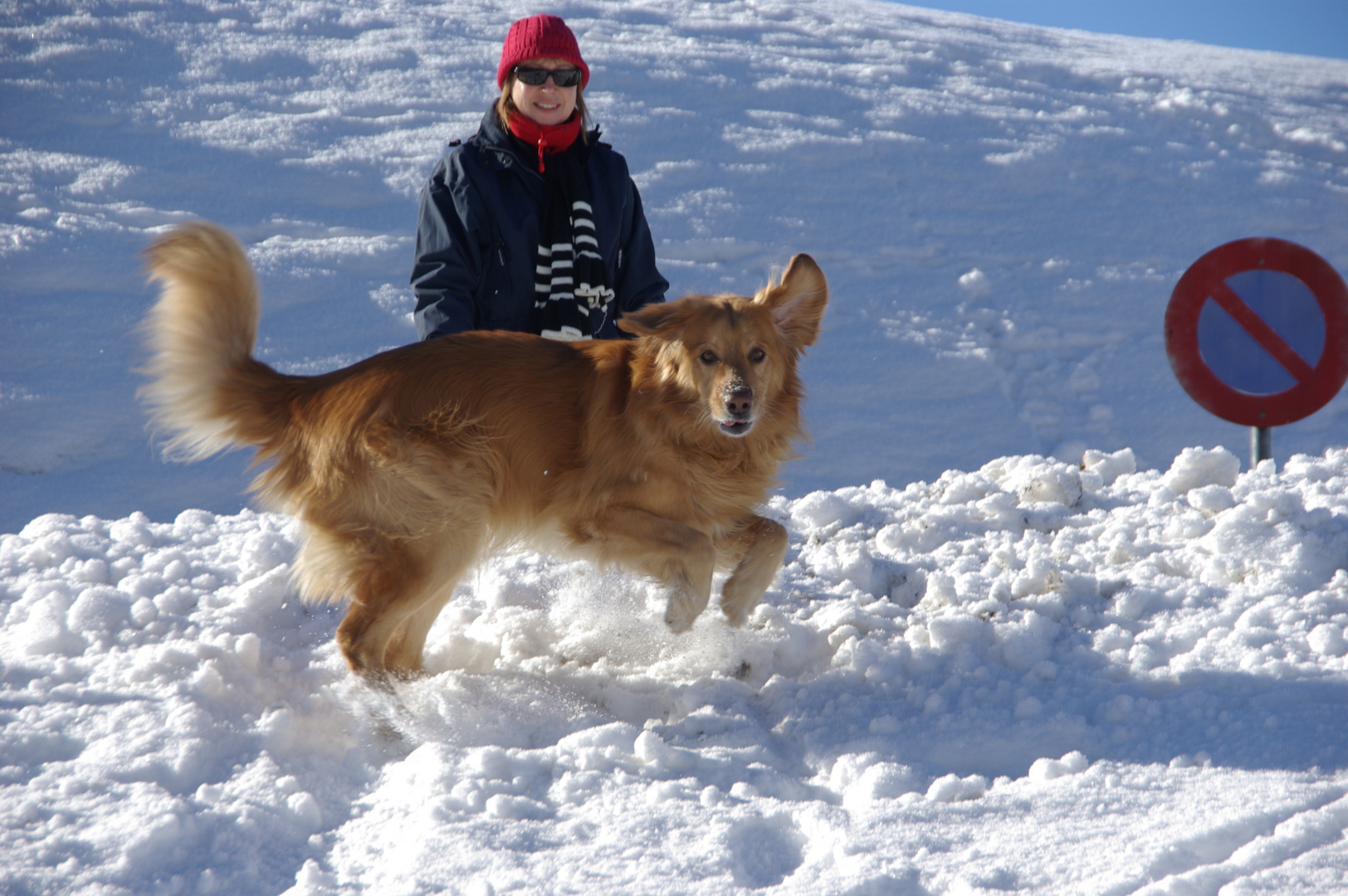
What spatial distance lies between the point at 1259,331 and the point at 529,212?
10.2ft

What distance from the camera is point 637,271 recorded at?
14.0ft

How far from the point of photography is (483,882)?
208 centimetres

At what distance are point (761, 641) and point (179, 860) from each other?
6.36 ft

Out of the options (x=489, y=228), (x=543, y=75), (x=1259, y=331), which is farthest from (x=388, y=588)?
(x=1259, y=331)

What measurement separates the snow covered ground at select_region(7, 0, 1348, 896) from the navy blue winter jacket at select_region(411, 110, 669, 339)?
1.15m

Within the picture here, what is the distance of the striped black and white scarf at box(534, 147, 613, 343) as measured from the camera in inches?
154

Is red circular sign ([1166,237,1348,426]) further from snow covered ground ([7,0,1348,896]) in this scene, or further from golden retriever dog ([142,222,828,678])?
golden retriever dog ([142,222,828,678])

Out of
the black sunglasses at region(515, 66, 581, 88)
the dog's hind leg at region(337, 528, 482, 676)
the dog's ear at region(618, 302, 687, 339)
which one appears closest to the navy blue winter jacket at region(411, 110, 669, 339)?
the black sunglasses at region(515, 66, 581, 88)

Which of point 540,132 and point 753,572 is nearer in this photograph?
point 753,572

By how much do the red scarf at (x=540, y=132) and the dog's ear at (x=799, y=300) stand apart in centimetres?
105

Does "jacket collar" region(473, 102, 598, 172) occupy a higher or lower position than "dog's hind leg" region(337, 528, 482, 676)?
higher

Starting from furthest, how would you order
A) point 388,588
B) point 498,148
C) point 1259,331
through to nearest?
point 1259,331
point 498,148
point 388,588

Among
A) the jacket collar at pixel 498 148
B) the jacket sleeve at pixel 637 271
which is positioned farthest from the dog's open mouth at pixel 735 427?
Answer: the jacket collar at pixel 498 148

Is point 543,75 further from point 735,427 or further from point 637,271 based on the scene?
point 735,427
